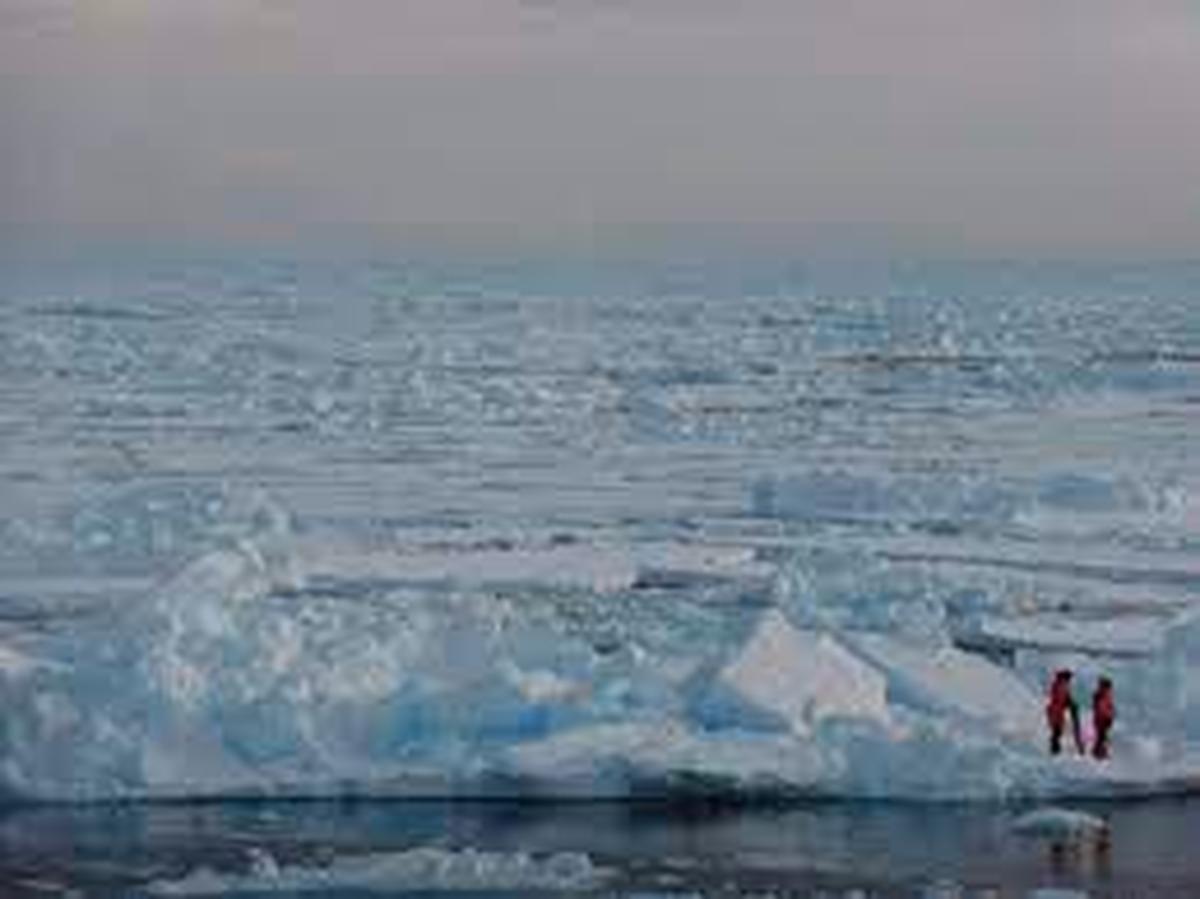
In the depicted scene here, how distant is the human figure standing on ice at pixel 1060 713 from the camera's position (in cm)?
1661

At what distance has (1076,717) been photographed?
16.8m

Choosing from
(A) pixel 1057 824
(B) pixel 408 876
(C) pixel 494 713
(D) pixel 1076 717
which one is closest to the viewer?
(B) pixel 408 876

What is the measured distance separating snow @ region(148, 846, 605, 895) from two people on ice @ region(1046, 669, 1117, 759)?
12.1 ft

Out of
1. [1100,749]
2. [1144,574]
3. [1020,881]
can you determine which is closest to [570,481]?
[1144,574]

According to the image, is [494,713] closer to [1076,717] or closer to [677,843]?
[677,843]

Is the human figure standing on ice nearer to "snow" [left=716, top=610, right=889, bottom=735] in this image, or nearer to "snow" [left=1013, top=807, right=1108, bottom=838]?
"snow" [left=716, top=610, right=889, bottom=735]

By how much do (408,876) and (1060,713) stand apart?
15.3 feet

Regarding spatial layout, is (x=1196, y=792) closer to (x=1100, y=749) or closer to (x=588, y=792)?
(x=1100, y=749)

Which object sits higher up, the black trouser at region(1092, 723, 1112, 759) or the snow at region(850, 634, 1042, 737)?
the snow at region(850, 634, 1042, 737)

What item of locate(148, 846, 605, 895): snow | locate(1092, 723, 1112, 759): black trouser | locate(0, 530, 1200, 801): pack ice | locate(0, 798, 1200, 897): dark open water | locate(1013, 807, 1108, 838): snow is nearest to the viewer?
locate(148, 846, 605, 895): snow

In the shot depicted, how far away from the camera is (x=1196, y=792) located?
635 inches

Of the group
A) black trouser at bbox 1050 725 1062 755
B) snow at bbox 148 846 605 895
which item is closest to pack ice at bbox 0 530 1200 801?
black trouser at bbox 1050 725 1062 755

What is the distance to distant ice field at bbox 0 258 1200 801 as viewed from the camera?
640 inches

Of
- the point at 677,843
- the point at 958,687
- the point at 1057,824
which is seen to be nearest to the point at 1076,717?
the point at 958,687
